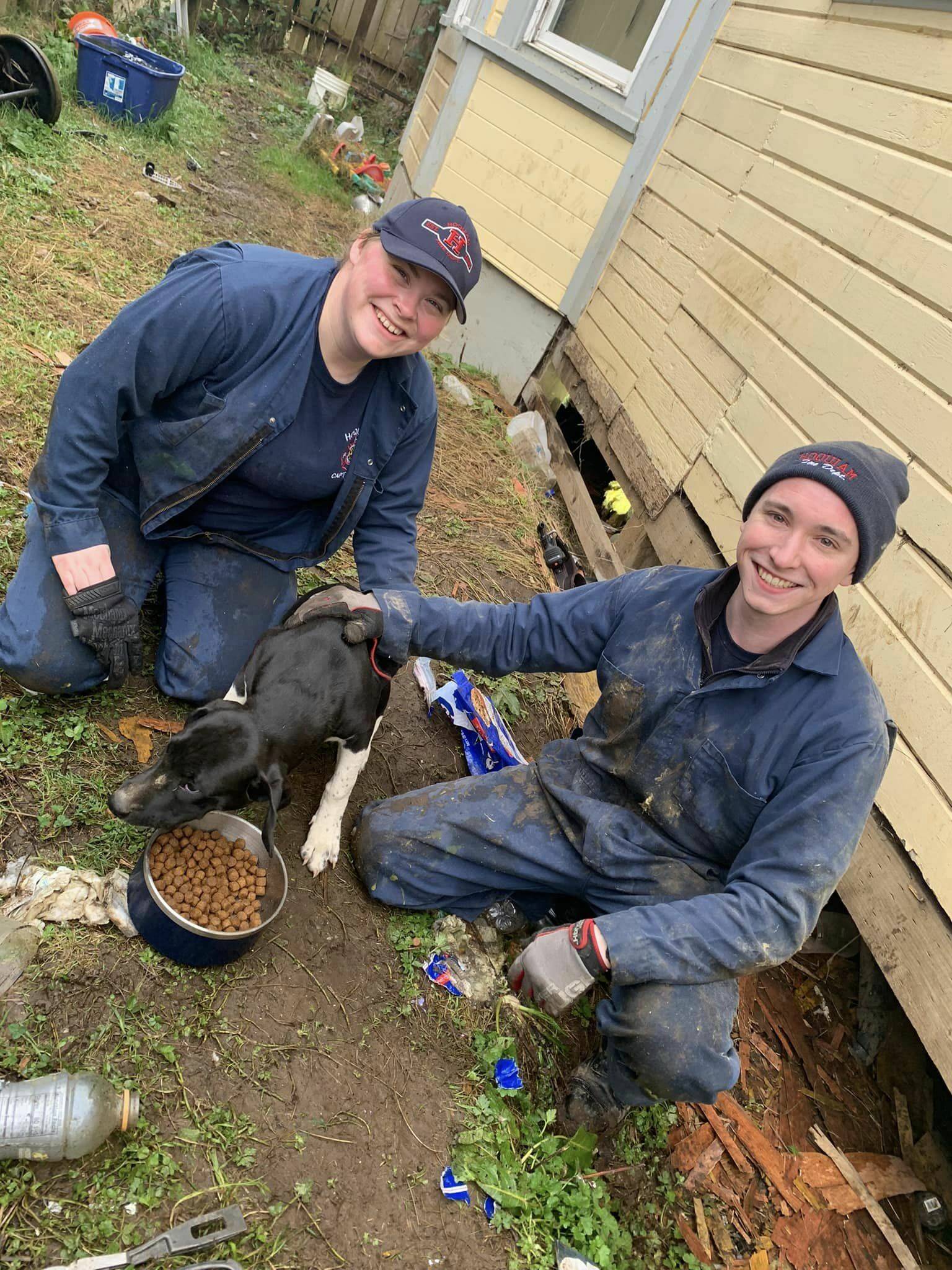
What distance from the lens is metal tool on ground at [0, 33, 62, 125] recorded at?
6.18 meters

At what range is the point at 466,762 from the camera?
3.94m

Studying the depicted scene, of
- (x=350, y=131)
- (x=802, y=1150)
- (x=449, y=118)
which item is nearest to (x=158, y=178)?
(x=449, y=118)

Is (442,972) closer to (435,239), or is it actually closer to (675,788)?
(675,788)

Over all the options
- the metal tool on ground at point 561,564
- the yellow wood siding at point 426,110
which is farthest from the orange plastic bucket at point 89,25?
the metal tool on ground at point 561,564

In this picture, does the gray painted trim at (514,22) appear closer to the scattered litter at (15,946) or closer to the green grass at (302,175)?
the green grass at (302,175)

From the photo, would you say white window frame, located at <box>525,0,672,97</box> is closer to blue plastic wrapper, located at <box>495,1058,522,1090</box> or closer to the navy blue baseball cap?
the navy blue baseball cap

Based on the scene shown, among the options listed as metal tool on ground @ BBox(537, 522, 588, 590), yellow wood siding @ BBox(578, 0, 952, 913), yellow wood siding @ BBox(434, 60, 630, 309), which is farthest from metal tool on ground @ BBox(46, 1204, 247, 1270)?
yellow wood siding @ BBox(434, 60, 630, 309)

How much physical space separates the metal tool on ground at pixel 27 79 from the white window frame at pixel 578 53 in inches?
154

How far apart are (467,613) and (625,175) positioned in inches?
215

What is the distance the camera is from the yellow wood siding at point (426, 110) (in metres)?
8.56

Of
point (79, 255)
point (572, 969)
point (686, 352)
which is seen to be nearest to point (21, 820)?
point (572, 969)

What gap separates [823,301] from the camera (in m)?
4.46

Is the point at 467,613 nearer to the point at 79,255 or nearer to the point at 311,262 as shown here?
the point at 311,262

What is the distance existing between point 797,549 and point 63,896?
2.45m
